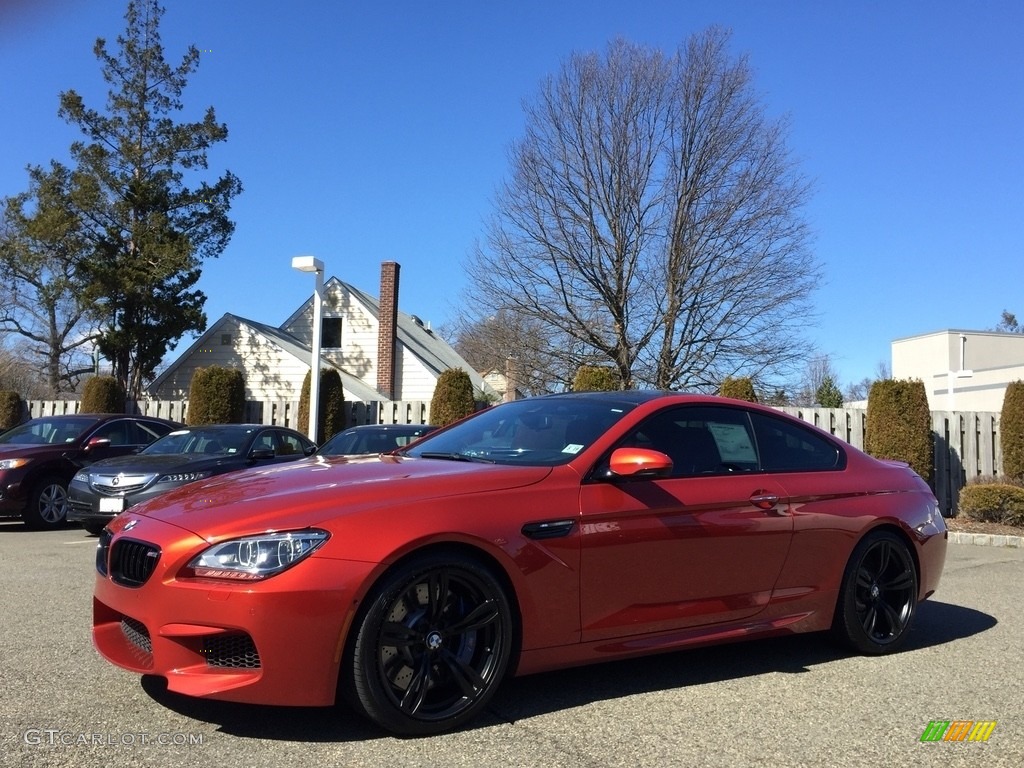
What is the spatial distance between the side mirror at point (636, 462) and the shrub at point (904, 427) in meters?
12.2

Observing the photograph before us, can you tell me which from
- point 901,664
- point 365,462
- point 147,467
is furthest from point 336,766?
point 147,467

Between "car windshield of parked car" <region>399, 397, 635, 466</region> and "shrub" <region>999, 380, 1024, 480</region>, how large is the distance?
1314 centimetres

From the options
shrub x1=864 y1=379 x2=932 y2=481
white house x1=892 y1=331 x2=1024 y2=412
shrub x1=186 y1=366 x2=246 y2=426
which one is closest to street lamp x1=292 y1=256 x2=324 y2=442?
shrub x1=186 y1=366 x2=246 y2=426

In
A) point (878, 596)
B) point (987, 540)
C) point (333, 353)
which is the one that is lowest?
point (987, 540)

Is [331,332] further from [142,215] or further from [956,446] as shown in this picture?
[956,446]

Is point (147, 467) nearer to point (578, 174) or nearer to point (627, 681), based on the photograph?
point (627, 681)

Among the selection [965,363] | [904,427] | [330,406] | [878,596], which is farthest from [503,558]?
[965,363]

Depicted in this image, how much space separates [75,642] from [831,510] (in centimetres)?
443

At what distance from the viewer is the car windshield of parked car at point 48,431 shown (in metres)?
12.1

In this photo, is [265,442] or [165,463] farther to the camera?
[265,442]

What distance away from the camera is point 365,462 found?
4.59 m

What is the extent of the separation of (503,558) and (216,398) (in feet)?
59.8

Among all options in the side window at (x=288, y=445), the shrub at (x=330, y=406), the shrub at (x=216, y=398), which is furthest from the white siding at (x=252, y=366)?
the side window at (x=288, y=445)

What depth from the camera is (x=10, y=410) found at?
23234 millimetres
